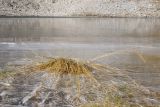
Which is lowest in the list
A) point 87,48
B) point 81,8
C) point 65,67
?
point 81,8

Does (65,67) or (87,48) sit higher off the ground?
(65,67)

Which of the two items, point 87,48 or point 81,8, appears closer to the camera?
point 87,48

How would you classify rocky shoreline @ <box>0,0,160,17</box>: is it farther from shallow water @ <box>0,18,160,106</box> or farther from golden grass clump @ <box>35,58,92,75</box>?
golden grass clump @ <box>35,58,92,75</box>

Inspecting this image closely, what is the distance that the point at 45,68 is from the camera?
834cm

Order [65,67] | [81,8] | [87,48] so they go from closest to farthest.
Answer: [65,67]
[87,48]
[81,8]

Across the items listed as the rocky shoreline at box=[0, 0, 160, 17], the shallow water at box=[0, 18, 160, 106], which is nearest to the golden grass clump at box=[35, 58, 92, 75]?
the shallow water at box=[0, 18, 160, 106]

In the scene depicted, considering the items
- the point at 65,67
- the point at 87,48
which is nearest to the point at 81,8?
the point at 87,48

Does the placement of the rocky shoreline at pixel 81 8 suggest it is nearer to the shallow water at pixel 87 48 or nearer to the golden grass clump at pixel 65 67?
the shallow water at pixel 87 48

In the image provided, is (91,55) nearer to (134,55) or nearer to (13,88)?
(134,55)

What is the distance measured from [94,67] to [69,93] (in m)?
2.06

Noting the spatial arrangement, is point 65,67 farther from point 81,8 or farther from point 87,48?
point 81,8

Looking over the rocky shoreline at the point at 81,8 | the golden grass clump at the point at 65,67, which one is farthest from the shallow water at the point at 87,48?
Result: the rocky shoreline at the point at 81,8

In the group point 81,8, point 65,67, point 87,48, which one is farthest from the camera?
point 81,8

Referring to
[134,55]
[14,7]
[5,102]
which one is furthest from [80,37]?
[14,7]
